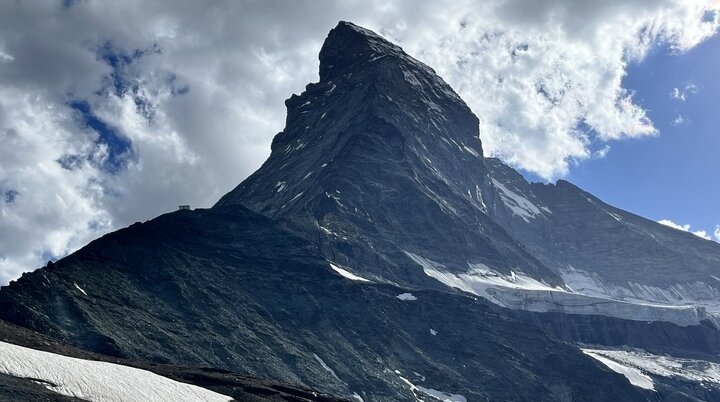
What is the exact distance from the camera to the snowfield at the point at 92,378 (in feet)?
310

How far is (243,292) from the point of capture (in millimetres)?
191875

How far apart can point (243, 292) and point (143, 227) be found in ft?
85.9

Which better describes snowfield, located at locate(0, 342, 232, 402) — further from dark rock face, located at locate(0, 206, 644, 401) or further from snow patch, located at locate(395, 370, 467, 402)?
snow patch, located at locate(395, 370, 467, 402)

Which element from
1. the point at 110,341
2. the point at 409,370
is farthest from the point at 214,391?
the point at 409,370

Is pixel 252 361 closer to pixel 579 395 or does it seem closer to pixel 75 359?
pixel 75 359

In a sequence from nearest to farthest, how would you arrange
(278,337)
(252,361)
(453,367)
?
(252,361)
(278,337)
(453,367)

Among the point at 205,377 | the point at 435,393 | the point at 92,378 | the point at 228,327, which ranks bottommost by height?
the point at 92,378

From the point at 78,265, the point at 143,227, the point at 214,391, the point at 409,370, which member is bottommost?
the point at 214,391

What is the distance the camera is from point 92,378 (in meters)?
98.2

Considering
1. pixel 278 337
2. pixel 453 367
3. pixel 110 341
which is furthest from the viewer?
pixel 453 367

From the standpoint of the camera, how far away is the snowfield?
9444 centimetres

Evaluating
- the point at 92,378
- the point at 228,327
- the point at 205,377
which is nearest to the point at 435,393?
the point at 228,327

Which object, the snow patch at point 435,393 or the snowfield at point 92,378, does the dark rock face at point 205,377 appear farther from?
the snow patch at point 435,393

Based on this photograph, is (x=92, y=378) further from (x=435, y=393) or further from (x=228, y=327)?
(x=435, y=393)
